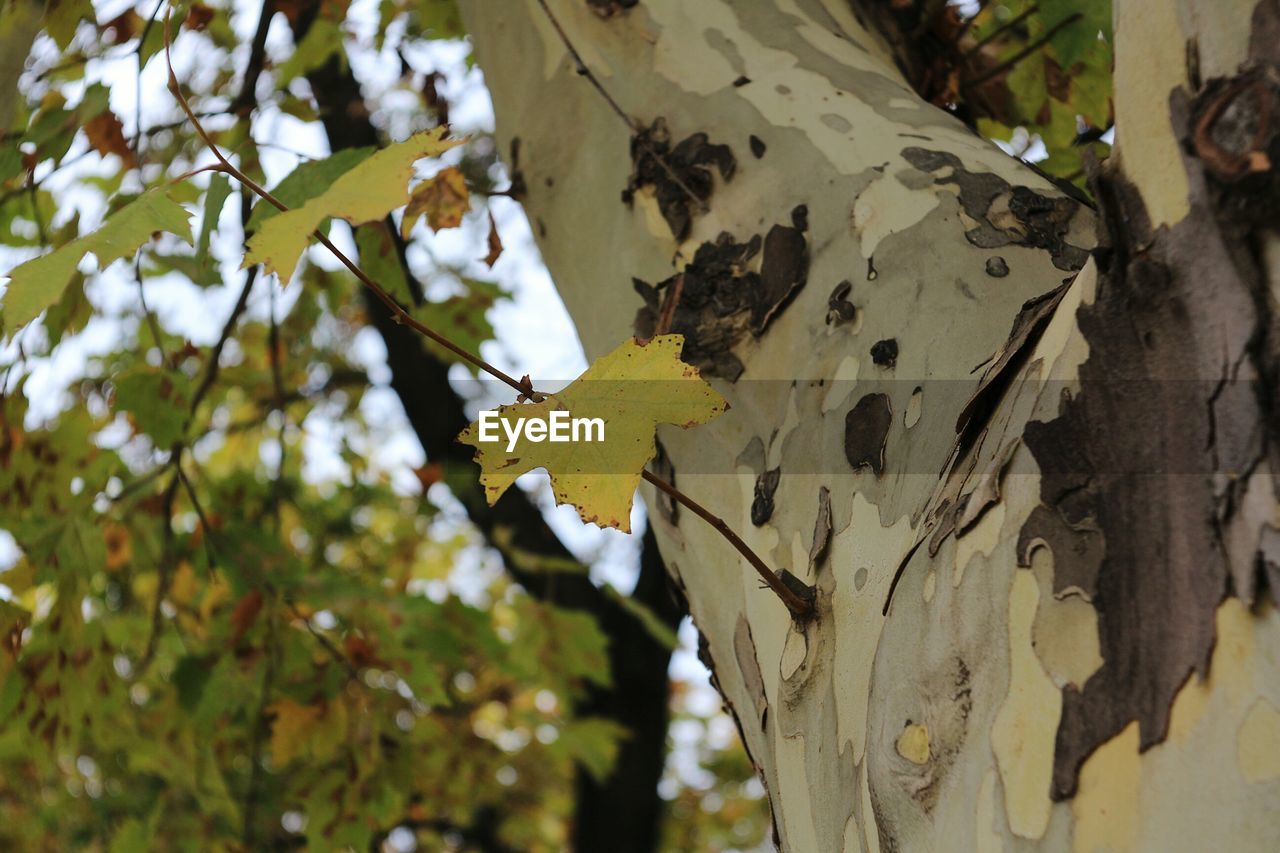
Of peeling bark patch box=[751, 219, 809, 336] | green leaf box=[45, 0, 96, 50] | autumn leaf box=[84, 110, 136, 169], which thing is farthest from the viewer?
autumn leaf box=[84, 110, 136, 169]

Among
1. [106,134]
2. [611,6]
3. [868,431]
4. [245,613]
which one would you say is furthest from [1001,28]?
[245,613]

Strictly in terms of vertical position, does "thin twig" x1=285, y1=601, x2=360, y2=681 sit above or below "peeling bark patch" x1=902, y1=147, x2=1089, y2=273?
below

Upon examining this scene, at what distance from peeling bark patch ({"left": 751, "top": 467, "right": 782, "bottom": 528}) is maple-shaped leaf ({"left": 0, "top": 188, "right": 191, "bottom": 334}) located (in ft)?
1.44

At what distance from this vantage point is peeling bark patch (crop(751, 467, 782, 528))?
774mm

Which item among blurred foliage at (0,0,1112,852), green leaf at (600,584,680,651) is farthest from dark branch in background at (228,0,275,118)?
green leaf at (600,584,680,651)

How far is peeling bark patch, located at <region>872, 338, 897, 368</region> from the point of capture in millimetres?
725

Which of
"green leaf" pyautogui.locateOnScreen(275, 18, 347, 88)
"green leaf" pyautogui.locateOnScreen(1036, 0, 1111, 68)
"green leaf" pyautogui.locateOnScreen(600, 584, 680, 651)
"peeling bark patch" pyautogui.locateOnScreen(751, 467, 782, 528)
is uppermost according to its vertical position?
"green leaf" pyautogui.locateOnScreen(275, 18, 347, 88)

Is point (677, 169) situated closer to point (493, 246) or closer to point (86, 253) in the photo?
point (493, 246)

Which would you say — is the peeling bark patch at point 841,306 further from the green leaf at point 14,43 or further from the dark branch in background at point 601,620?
the dark branch in background at point 601,620

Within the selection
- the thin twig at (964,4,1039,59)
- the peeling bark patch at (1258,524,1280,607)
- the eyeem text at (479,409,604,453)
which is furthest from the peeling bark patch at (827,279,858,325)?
the thin twig at (964,4,1039,59)

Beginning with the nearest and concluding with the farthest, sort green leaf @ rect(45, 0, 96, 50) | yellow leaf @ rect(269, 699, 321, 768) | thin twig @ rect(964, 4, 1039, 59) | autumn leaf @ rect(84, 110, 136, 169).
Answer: green leaf @ rect(45, 0, 96, 50)
thin twig @ rect(964, 4, 1039, 59)
autumn leaf @ rect(84, 110, 136, 169)
yellow leaf @ rect(269, 699, 321, 768)

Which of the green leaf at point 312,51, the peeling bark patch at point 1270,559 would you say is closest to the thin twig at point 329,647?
the green leaf at point 312,51

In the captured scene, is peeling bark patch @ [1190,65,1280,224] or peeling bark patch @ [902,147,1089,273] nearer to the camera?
peeling bark patch @ [1190,65,1280,224]

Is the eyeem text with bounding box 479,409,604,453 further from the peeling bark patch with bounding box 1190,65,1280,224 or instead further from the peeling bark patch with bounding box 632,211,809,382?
the peeling bark patch with bounding box 1190,65,1280,224
